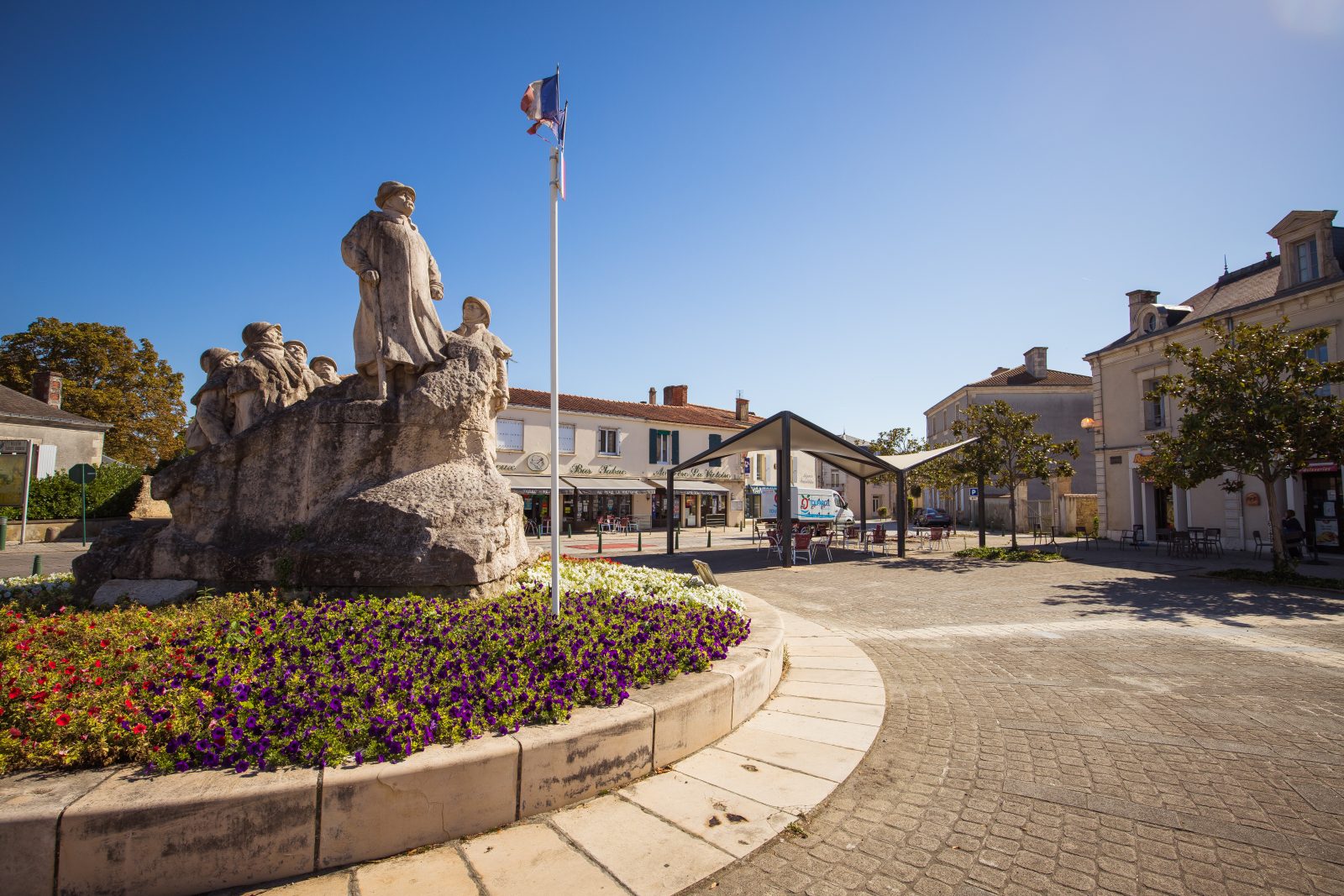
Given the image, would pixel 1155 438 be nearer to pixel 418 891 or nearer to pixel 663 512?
pixel 418 891

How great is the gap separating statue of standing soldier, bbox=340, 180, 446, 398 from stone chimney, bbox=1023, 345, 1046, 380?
38.2 metres

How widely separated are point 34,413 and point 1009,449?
1350 inches

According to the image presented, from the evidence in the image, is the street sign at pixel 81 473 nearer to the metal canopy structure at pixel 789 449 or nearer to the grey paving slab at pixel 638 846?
the metal canopy structure at pixel 789 449

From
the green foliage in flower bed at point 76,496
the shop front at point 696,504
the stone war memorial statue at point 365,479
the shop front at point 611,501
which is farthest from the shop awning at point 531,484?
the stone war memorial statue at point 365,479

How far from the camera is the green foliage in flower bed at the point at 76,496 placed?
20.5 metres

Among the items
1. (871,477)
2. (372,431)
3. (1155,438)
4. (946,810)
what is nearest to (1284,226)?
(1155,438)

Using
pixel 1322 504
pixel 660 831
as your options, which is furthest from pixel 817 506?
pixel 660 831

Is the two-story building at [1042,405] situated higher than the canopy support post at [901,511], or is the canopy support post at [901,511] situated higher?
the two-story building at [1042,405]

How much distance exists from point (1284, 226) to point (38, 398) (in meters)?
45.5

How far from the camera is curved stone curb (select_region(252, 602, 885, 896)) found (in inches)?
94.1

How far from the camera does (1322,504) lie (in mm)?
17172

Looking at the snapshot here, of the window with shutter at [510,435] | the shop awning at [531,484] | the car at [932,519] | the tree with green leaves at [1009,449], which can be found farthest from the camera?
the car at [932,519]

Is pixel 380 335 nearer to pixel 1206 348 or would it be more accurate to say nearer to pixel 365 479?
pixel 365 479

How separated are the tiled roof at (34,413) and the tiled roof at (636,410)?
16817 mm
